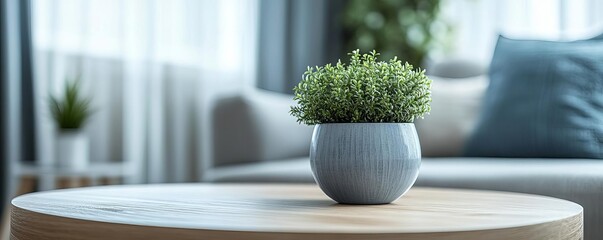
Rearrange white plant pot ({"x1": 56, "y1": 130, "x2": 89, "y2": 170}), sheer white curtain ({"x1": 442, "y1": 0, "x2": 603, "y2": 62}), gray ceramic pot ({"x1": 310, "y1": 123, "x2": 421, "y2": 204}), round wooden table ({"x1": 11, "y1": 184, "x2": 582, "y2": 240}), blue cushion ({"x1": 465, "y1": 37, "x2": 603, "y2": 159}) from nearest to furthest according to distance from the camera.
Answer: round wooden table ({"x1": 11, "y1": 184, "x2": 582, "y2": 240}), gray ceramic pot ({"x1": 310, "y1": 123, "x2": 421, "y2": 204}), blue cushion ({"x1": 465, "y1": 37, "x2": 603, "y2": 159}), white plant pot ({"x1": 56, "y1": 130, "x2": 89, "y2": 170}), sheer white curtain ({"x1": 442, "y1": 0, "x2": 603, "y2": 62})

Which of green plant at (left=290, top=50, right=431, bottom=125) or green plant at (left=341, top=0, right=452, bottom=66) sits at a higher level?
green plant at (left=341, top=0, right=452, bottom=66)

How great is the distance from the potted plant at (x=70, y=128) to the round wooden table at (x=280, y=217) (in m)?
1.25

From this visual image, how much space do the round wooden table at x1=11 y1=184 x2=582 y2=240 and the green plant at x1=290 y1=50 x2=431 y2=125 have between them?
0.44 feet

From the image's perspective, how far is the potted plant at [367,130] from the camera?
1138 millimetres

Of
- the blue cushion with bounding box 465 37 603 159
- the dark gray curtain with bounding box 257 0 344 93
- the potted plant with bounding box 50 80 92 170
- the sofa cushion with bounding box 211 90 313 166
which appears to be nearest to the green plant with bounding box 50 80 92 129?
the potted plant with bounding box 50 80 92 170

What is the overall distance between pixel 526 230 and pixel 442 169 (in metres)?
1.02

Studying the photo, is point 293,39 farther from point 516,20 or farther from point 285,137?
point 285,137

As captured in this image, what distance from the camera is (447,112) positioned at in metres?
2.46

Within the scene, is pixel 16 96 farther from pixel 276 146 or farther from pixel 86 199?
pixel 86 199

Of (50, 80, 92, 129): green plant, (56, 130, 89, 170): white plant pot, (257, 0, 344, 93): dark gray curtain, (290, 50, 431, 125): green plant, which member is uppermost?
(257, 0, 344, 93): dark gray curtain

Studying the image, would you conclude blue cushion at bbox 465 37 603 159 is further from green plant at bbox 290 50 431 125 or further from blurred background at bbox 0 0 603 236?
green plant at bbox 290 50 431 125

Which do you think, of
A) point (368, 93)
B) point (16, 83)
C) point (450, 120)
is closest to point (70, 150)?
point (16, 83)

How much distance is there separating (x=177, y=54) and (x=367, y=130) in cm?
219

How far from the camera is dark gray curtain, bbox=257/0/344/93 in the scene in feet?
11.5
